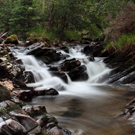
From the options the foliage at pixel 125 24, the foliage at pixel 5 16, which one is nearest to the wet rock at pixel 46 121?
the foliage at pixel 125 24

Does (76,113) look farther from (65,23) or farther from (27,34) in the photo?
(65,23)

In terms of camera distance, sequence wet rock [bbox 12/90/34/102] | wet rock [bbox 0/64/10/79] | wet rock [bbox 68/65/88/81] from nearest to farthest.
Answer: wet rock [bbox 12/90/34/102]
wet rock [bbox 0/64/10/79]
wet rock [bbox 68/65/88/81]

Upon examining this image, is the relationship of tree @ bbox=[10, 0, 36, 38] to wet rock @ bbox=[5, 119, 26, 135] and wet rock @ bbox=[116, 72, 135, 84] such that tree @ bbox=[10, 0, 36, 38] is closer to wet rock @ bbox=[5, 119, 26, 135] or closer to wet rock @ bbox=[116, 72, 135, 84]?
wet rock @ bbox=[116, 72, 135, 84]

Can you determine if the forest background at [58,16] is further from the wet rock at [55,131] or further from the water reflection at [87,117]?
the wet rock at [55,131]

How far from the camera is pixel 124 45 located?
11.2 meters

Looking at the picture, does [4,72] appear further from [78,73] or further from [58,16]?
[58,16]

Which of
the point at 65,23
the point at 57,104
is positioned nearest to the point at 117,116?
the point at 57,104

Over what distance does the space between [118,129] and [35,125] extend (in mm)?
1950

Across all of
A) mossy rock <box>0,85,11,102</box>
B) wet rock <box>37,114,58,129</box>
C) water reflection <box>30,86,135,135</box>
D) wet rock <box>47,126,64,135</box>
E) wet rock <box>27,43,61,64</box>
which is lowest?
water reflection <box>30,86,135,135</box>

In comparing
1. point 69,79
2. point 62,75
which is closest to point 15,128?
point 62,75

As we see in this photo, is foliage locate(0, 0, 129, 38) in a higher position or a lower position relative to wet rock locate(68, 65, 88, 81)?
higher

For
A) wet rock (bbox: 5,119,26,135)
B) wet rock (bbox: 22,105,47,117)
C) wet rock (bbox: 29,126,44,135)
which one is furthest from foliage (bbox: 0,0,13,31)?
wet rock (bbox: 5,119,26,135)

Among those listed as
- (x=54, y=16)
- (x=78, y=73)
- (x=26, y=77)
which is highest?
(x=54, y=16)

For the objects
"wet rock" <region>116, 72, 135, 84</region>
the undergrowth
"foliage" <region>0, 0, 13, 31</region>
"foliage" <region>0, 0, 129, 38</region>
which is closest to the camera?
"wet rock" <region>116, 72, 135, 84</region>
